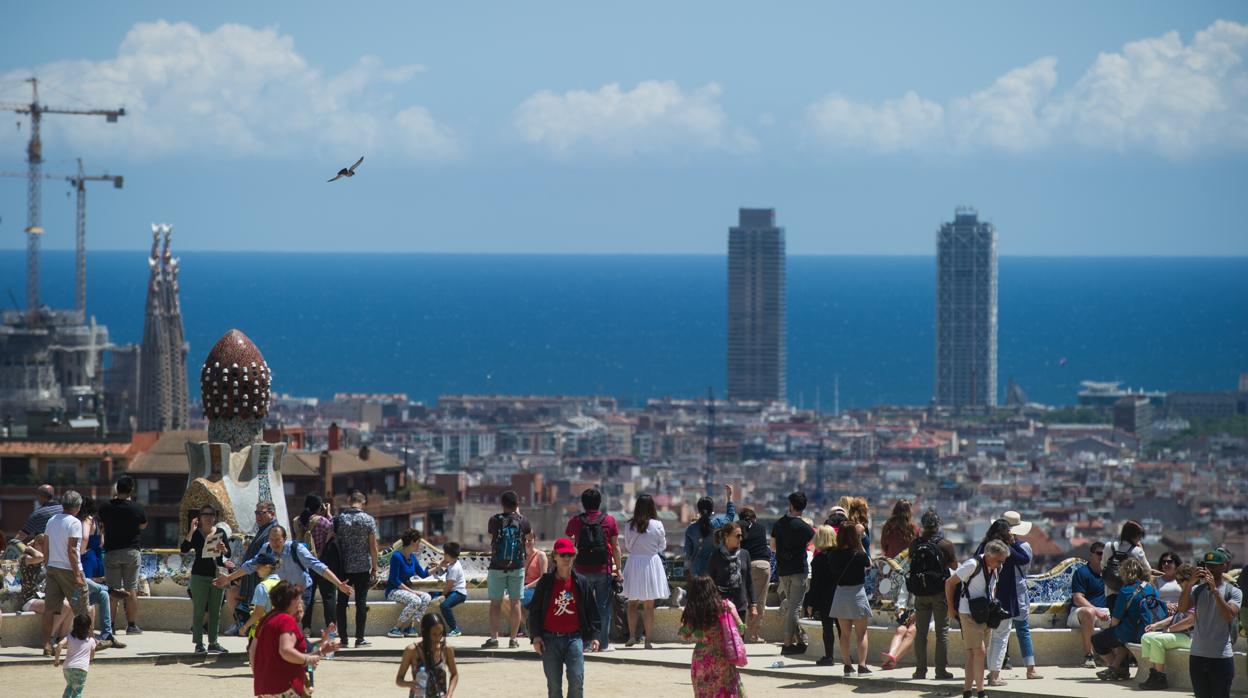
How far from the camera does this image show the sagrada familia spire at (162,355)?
152375 mm

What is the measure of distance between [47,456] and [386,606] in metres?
54.3

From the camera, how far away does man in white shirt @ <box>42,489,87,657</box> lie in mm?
18125

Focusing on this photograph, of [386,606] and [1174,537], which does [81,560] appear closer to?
[386,606]

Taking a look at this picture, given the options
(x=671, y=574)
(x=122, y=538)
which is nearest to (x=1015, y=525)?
(x=671, y=574)

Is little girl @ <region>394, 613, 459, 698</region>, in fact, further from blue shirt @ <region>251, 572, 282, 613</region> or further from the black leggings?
the black leggings

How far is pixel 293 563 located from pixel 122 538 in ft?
6.95

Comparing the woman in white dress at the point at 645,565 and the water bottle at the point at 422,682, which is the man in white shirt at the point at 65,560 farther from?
the water bottle at the point at 422,682

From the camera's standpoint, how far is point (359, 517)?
19375 mm

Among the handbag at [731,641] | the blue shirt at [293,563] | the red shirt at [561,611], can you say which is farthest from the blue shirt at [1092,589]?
the blue shirt at [293,563]

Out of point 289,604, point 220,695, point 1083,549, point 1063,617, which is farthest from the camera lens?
point 1083,549

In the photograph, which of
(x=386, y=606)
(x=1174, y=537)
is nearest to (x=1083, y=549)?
(x=1174, y=537)

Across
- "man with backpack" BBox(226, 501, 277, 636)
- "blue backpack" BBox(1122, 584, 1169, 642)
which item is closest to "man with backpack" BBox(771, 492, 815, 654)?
"blue backpack" BBox(1122, 584, 1169, 642)

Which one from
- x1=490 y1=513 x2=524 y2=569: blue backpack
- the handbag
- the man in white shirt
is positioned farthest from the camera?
x1=490 y1=513 x2=524 y2=569: blue backpack

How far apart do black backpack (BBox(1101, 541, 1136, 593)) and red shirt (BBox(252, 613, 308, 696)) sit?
675 cm
